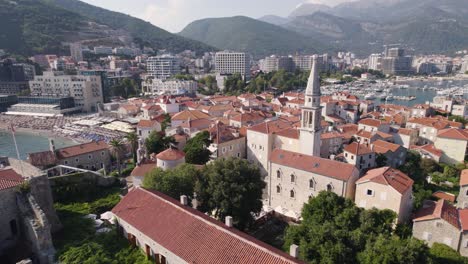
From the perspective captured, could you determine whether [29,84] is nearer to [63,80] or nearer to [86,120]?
[63,80]

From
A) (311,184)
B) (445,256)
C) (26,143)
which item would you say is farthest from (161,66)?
(445,256)

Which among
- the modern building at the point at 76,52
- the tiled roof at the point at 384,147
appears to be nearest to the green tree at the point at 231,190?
the tiled roof at the point at 384,147

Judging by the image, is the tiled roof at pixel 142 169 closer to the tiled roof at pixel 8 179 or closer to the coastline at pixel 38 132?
the tiled roof at pixel 8 179

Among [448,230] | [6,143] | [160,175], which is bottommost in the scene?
[6,143]

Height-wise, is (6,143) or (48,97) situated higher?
(48,97)

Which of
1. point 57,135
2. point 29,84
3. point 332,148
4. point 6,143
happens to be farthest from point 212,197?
point 29,84

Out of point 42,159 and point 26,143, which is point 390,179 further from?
point 26,143
